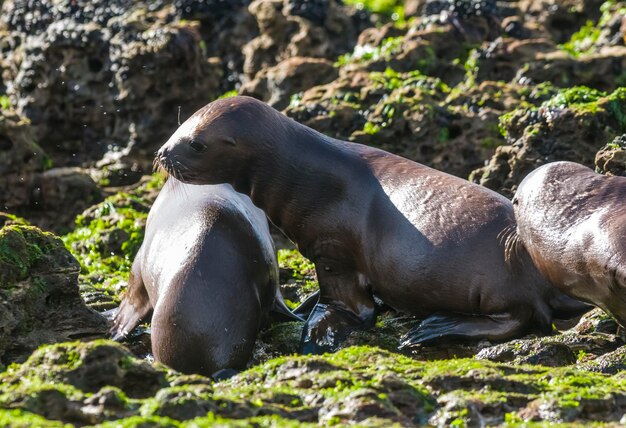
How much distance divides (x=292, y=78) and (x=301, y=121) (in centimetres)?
236

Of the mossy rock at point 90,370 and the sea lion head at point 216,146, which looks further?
the sea lion head at point 216,146

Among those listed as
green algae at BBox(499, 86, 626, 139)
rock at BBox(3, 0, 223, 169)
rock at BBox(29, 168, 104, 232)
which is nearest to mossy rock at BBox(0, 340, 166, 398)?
green algae at BBox(499, 86, 626, 139)

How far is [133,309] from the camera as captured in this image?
32.2 ft

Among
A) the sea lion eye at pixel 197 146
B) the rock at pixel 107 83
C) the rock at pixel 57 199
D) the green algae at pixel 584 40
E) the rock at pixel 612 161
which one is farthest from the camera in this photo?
the green algae at pixel 584 40

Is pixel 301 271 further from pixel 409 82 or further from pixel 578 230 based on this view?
pixel 409 82

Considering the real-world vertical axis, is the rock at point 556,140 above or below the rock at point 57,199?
above

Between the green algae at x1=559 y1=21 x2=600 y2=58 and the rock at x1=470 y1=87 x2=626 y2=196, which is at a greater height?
the green algae at x1=559 y1=21 x2=600 y2=58

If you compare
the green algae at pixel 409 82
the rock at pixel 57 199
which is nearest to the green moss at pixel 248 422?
the green algae at pixel 409 82

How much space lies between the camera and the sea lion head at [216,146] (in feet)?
31.0

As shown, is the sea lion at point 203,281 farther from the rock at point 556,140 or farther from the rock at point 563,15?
the rock at point 563,15

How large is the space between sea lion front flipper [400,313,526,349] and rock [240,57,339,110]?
6897 mm

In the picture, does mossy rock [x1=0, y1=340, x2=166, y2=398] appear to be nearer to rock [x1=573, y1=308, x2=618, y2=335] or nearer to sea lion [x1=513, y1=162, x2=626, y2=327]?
sea lion [x1=513, y1=162, x2=626, y2=327]

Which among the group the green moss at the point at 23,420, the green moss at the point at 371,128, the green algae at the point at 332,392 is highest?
the green moss at the point at 371,128

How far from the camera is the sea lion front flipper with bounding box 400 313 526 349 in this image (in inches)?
344
